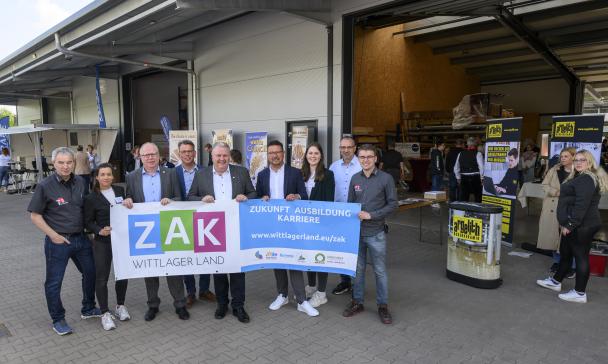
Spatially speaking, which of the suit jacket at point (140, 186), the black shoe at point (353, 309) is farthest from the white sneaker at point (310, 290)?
the suit jacket at point (140, 186)

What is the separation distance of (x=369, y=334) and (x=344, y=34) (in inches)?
276

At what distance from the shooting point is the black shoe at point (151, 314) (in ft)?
13.1

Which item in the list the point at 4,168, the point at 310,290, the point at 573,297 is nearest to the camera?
the point at 573,297

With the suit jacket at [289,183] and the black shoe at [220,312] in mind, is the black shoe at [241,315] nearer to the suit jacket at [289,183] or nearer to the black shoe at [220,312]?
→ the black shoe at [220,312]

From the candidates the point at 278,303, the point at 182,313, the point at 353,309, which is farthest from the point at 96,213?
the point at 353,309

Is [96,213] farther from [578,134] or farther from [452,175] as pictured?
[452,175]

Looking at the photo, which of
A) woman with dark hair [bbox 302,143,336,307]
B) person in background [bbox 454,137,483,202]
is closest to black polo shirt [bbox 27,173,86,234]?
woman with dark hair [bbox 302,143,336,307]

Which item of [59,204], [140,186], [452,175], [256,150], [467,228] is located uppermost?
[256,150]

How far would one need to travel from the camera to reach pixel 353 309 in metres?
4.08

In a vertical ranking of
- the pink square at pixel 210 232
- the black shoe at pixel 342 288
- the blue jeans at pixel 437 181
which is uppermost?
the pink square at pixel 210 232

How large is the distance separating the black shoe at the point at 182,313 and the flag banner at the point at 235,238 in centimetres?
39

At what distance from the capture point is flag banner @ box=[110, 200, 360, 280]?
3928mm

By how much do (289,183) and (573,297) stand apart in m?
3.40

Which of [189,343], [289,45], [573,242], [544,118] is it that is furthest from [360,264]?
[544,118]
